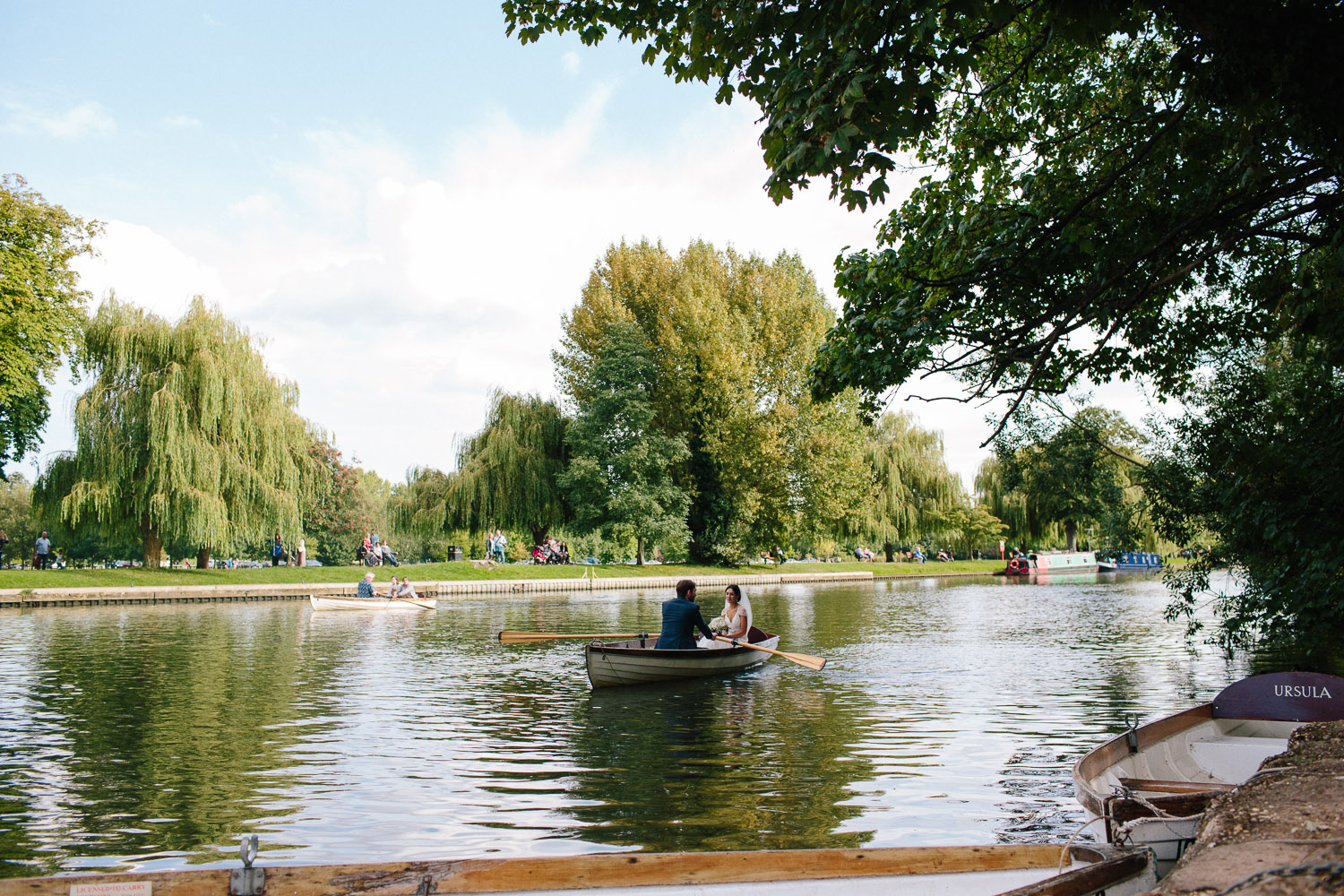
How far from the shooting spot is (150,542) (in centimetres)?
3117

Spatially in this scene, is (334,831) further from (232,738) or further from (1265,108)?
(1265,108)

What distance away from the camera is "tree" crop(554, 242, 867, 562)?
38.7 metres

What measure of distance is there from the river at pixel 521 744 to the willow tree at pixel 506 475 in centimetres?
1955

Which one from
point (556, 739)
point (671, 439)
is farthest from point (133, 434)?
point (556, 739)

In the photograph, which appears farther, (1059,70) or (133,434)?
(133,434)

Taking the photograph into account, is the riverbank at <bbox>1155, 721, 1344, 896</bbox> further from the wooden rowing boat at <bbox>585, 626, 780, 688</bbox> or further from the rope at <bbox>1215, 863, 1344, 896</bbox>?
the wooden rowing boat at <bbox>585, 626, 780, 688</bbox>

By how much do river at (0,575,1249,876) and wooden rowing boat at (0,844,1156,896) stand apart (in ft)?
7.73

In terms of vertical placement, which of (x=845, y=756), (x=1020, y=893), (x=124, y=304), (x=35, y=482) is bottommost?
(x=845, y=756)

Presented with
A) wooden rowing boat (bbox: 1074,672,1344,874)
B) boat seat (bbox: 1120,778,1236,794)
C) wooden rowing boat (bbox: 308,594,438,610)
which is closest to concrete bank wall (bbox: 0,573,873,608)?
wooden rowing boat (bbox: 308,594,438,610)

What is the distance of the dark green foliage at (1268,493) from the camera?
1060 cm

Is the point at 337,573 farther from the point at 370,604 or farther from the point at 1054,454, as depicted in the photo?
the point at 1054,454

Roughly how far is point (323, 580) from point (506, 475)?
849cm

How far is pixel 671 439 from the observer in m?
40.1

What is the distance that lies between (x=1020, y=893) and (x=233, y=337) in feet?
108
